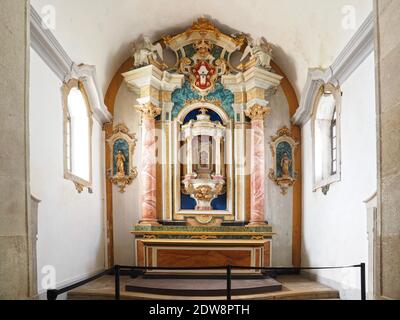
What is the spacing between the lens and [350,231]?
7.71 metres

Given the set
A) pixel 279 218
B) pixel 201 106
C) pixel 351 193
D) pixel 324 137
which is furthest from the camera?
pixel 201 106

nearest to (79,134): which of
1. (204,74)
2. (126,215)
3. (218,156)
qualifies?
(126,215)

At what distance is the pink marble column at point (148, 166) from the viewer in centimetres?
1073

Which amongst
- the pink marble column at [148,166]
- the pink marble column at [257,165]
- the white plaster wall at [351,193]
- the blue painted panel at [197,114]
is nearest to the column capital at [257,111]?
the pink marble column at [257,165]

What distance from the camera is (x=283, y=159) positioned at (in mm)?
11500

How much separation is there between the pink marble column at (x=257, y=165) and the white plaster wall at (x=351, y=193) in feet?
4.65

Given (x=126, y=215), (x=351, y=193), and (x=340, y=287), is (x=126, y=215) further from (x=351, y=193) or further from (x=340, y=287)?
Answer: (x=351, y=193)

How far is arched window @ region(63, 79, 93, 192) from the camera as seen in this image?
9.36 meters

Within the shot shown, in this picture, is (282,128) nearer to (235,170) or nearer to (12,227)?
(235,170)

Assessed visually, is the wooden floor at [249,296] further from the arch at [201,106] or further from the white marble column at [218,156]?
the arch at [201,106]

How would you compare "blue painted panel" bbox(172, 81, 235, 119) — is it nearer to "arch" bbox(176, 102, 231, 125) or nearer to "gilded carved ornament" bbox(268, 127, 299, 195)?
Answer: "arch" bbox(176, 102, 231, 125)

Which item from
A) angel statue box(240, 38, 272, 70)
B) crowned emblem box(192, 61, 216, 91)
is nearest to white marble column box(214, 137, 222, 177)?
crowned emblem box(192, 61, 216, 91)

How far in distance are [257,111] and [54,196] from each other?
5490mm

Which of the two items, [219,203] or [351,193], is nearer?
[351,193]
